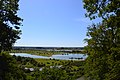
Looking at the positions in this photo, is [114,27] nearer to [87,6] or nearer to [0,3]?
[87,6]

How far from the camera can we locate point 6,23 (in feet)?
94.8

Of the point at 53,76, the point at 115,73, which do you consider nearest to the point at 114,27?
the point at 115,73

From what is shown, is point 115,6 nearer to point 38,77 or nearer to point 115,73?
point 115,73

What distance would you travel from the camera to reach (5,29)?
92.8 ft

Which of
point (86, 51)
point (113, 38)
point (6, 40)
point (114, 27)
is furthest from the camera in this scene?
point (86, 51)

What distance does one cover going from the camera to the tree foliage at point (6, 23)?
27.8 meters

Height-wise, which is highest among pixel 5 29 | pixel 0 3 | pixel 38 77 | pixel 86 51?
pixel 0 3

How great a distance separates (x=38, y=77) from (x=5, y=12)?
995cm

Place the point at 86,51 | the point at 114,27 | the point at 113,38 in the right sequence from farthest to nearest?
the point at 86,51 < the point at 113,38 < the point at 114,27

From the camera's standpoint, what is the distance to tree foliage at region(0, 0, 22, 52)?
27844 millimetres

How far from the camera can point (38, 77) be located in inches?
1385

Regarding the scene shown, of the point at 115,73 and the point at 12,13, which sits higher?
the point at 12,13

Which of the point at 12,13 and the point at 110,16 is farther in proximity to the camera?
the point at 12,13

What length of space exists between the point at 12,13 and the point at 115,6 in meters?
12.5
